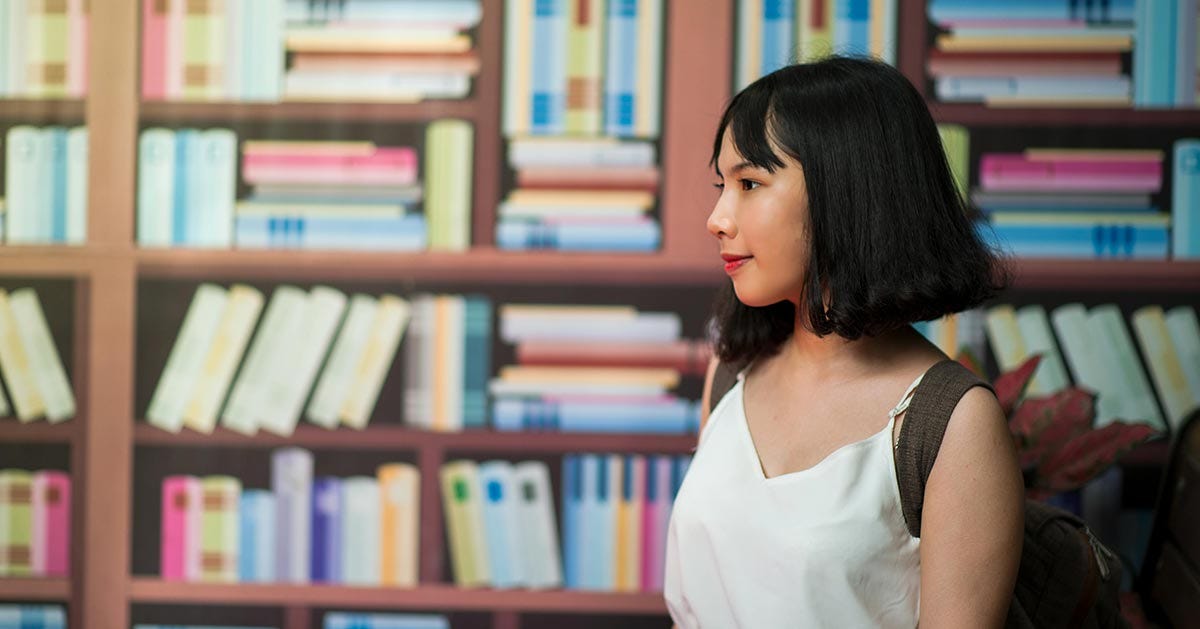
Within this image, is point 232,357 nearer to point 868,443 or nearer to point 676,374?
point 676,374

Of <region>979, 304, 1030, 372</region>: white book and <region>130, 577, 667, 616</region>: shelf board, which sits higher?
<region>979, 304, 1030, 372</region>: white book

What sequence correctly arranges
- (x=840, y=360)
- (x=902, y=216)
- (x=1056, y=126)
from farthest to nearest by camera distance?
(x=1056, y=126), (x=840, y=360), (x=902, y=216)

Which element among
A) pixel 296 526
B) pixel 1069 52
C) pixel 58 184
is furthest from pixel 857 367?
pixel 58 184

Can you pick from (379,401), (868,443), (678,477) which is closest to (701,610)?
(868,443)

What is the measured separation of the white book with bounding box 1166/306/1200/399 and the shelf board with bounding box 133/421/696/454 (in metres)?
1.09

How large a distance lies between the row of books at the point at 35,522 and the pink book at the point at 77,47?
0.89 m

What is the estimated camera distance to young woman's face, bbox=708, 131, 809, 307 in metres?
1.34

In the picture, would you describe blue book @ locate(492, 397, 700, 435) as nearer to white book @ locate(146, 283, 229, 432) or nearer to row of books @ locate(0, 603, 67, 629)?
white book @ locate(146, 283, 229, 432)

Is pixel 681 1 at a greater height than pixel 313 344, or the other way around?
pixel 681 1

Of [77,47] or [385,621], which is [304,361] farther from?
[77,47]

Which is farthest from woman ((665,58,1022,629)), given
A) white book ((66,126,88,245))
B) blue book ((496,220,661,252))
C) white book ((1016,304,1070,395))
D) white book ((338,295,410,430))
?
white book ((66,126,88,245))

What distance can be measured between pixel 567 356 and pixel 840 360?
119cm

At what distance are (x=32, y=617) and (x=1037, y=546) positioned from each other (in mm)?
2264

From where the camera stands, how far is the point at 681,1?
250 centimetres
